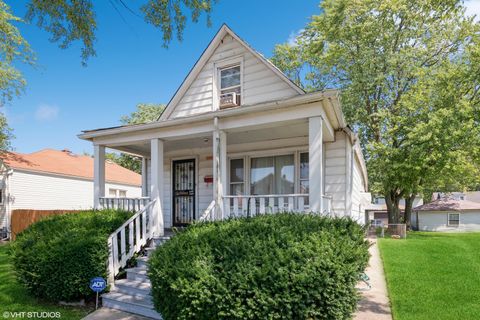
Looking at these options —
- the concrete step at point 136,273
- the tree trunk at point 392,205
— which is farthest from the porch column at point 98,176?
the tree trunk at point 392,205

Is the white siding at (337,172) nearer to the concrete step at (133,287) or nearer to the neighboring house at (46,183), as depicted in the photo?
the concrete step at (133,287)

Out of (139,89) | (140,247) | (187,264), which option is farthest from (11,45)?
(187,264)

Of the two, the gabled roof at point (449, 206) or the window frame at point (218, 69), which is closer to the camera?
the window frame at point (218, 69)

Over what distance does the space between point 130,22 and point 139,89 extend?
31.8 feet

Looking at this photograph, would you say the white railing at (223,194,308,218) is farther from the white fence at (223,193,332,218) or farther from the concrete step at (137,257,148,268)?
the concrete step at (137,257,148,268)

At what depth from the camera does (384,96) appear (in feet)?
69.8

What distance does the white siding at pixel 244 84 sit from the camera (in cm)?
896

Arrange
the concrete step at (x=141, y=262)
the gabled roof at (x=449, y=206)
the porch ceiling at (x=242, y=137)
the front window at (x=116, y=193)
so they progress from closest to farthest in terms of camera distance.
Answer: the concrete step at (x=141, y=262) → the porch ceiling at (x=242, y=137) → the front window at (x=116, y=193) → the gabled roof at (x=449, y=206)

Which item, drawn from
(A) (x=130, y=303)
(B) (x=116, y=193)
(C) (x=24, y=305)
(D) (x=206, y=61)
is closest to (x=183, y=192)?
(D) (x=206, y=61)

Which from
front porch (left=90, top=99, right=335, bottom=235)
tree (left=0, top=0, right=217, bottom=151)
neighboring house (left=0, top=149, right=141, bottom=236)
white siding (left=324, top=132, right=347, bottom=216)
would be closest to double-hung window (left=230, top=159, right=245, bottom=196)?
front porch (left=90, top=99, right=335, bottom=235)

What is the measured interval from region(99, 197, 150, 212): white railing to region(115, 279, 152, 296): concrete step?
231 centimetres

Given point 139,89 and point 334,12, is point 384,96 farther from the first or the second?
point 139,89

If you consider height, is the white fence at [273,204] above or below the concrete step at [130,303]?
above

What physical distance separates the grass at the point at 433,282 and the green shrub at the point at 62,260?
5180 mm
